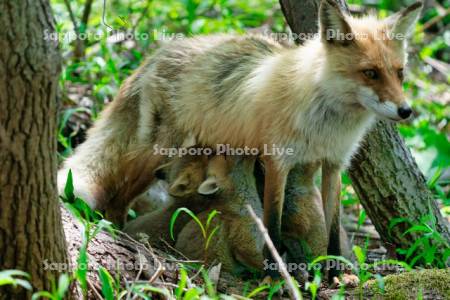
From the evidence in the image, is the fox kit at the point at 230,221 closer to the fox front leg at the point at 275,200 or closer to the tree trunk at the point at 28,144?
the fox front leg at the point at 275,200

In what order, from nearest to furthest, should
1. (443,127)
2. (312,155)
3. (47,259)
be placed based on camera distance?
(47,259)
(312,155)
(443,127)

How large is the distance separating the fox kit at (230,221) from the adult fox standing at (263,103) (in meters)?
0.25

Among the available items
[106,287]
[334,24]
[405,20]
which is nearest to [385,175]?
[405,20]

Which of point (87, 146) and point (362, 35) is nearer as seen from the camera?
point (362, 35)

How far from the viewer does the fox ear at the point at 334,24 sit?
543cm

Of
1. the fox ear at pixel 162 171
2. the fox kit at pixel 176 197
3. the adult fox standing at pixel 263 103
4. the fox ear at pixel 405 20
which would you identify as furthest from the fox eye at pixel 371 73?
the fox ear at pixel 162 171

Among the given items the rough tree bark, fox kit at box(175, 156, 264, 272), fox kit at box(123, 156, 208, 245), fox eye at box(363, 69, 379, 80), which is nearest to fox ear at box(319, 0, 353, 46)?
fox eye at box(363, 69, 379, 80)

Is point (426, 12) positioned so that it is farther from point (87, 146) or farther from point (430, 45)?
point (87, 146)

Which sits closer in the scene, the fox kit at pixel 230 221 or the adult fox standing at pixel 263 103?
the adult fox standing at pixel 263 103

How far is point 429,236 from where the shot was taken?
609cm

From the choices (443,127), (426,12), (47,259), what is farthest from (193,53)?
(426,12)

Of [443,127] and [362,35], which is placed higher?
[362,35]

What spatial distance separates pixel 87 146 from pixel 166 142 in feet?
3.03

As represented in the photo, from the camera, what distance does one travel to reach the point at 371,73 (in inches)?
211
